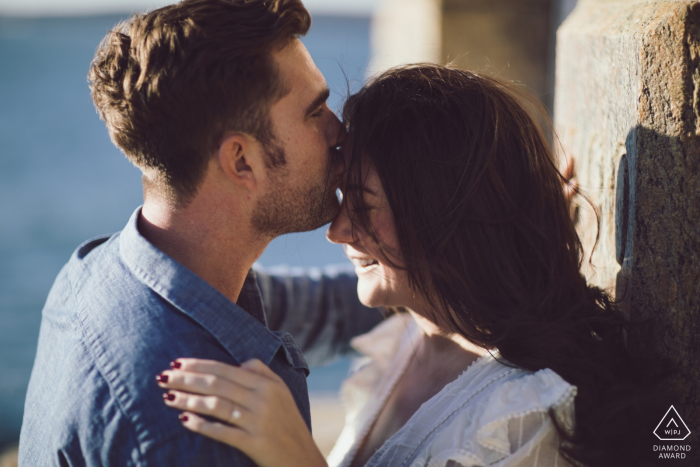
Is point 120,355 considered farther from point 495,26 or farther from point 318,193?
point 495,26

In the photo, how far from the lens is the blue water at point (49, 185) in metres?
7.44

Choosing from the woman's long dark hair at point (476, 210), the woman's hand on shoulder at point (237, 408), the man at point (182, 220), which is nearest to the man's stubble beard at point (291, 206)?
the man at point (182, 220)

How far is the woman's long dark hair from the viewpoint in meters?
1.74

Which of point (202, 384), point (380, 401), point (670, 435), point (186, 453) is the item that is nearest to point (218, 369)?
point (202, 384)

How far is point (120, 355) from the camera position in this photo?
136 cm

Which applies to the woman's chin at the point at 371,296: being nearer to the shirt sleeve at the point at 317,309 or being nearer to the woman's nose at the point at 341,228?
the woman's nose at the point at 341,228

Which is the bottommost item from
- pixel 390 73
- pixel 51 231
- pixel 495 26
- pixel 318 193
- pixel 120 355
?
pixel 51 231

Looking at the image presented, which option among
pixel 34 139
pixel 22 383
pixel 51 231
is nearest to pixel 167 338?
pixel 22 383

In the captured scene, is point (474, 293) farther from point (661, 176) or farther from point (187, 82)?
point (187, 82)

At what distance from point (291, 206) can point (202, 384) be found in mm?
743

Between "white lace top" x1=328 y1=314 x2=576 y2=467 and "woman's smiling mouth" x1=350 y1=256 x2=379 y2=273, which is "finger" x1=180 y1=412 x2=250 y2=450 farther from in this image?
"woman's smiling mouth" x1=350 y1=256 x2=379 y2=273

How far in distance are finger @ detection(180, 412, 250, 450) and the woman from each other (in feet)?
0.28

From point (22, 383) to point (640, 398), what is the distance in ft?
24.8

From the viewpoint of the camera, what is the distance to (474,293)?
1.78 metres
